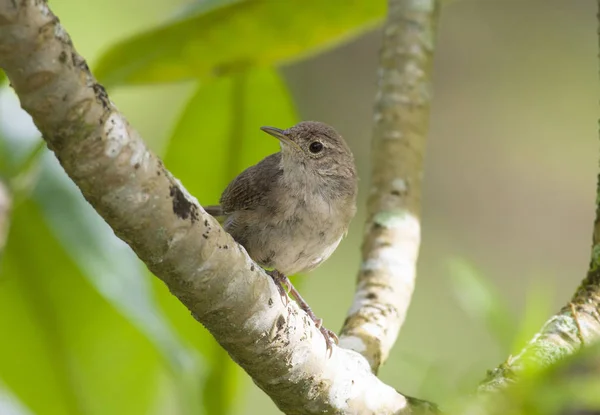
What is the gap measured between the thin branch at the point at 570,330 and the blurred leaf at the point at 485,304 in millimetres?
685

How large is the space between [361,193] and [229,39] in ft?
17.2

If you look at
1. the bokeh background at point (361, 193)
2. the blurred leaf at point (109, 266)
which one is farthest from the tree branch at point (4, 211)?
the blurred leaf at point (109, 266)

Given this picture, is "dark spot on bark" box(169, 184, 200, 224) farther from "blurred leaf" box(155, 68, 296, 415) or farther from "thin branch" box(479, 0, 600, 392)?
"blurred leaf" box(155, 68, 296, 415)

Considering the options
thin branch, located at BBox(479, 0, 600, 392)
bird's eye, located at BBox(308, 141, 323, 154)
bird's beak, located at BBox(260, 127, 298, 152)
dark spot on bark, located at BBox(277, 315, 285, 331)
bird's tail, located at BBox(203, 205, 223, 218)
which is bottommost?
dark spot on bark, located at BBox(277, 315, 285, 331)

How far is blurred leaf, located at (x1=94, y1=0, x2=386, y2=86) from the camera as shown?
400 centimetres

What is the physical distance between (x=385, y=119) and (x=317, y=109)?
19.0 ft

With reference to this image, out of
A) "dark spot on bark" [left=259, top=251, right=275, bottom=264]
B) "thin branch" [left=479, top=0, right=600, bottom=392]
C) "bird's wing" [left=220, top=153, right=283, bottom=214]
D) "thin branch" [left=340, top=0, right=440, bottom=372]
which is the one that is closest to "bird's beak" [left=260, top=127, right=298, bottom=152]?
"bird's wing" [left=220, top=153, right=283, bottom=214]

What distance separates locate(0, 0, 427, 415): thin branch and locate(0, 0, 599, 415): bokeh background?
0.34m

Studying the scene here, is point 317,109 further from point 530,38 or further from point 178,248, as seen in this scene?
point 178,248

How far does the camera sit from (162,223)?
1.91 meters

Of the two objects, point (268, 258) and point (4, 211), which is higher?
point (268, 258)

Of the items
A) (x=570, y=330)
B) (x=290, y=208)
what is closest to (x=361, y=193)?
(x=290, y=208)

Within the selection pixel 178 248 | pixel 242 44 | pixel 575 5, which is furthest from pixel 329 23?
pixel 575 5

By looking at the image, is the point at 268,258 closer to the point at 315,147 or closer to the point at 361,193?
the point at 315,147
